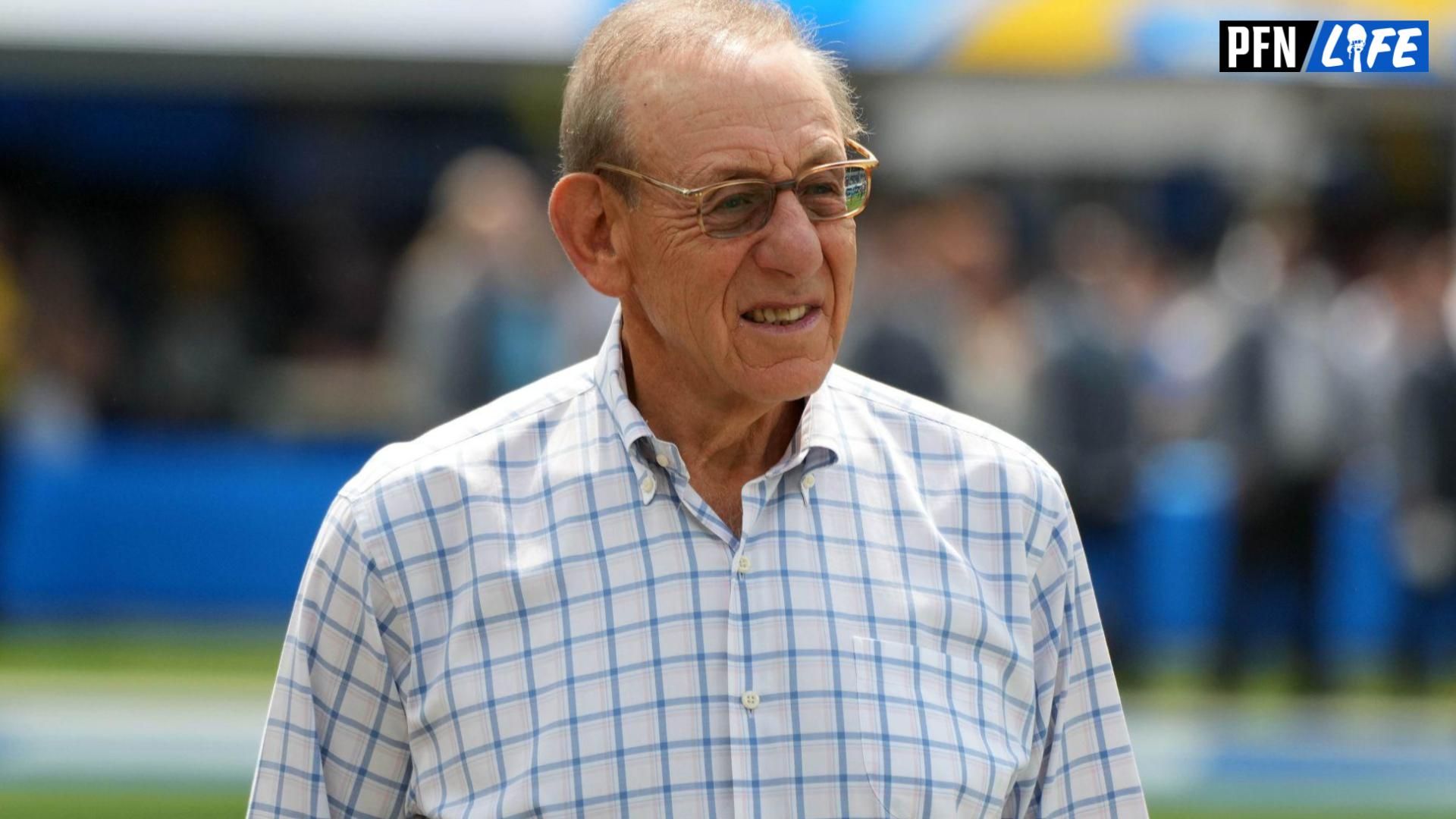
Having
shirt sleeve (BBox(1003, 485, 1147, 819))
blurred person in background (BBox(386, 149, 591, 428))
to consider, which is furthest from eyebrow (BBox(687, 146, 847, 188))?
blurred person in background (BBox(386, 149, 591, 428))

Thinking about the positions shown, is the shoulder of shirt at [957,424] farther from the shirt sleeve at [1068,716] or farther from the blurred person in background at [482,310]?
the blurred person in background at [482,310]

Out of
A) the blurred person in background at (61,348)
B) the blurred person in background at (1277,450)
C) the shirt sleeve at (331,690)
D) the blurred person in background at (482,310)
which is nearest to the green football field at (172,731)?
the blurred person in background at (1277,450)

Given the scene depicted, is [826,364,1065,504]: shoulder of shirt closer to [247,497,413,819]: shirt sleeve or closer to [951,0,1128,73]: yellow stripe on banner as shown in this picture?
[247,497,413,819]: shirt sleeve

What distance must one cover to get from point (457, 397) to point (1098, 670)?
7.57 metres

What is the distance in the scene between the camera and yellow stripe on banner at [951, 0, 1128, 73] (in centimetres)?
1275

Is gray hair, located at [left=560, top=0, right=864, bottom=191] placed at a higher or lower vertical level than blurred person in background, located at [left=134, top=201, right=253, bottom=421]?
lower

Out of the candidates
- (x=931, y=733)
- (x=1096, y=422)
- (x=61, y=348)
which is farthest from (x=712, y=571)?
(x=61, y=348)

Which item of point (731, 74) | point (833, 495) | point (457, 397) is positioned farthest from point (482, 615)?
point (457, 397)

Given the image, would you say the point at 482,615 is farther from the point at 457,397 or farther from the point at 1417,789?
the point at 457,397

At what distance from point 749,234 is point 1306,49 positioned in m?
2.77

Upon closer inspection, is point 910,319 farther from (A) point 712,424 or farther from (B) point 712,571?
(B) point 712,571

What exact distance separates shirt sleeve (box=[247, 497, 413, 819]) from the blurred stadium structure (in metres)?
5.36

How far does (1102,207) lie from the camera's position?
13.9m

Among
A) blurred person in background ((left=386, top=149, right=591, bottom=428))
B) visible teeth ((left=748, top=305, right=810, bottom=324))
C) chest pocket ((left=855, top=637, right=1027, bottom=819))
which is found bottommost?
chest pocket ((left=855, top=637, right=1027, bottom=819))
